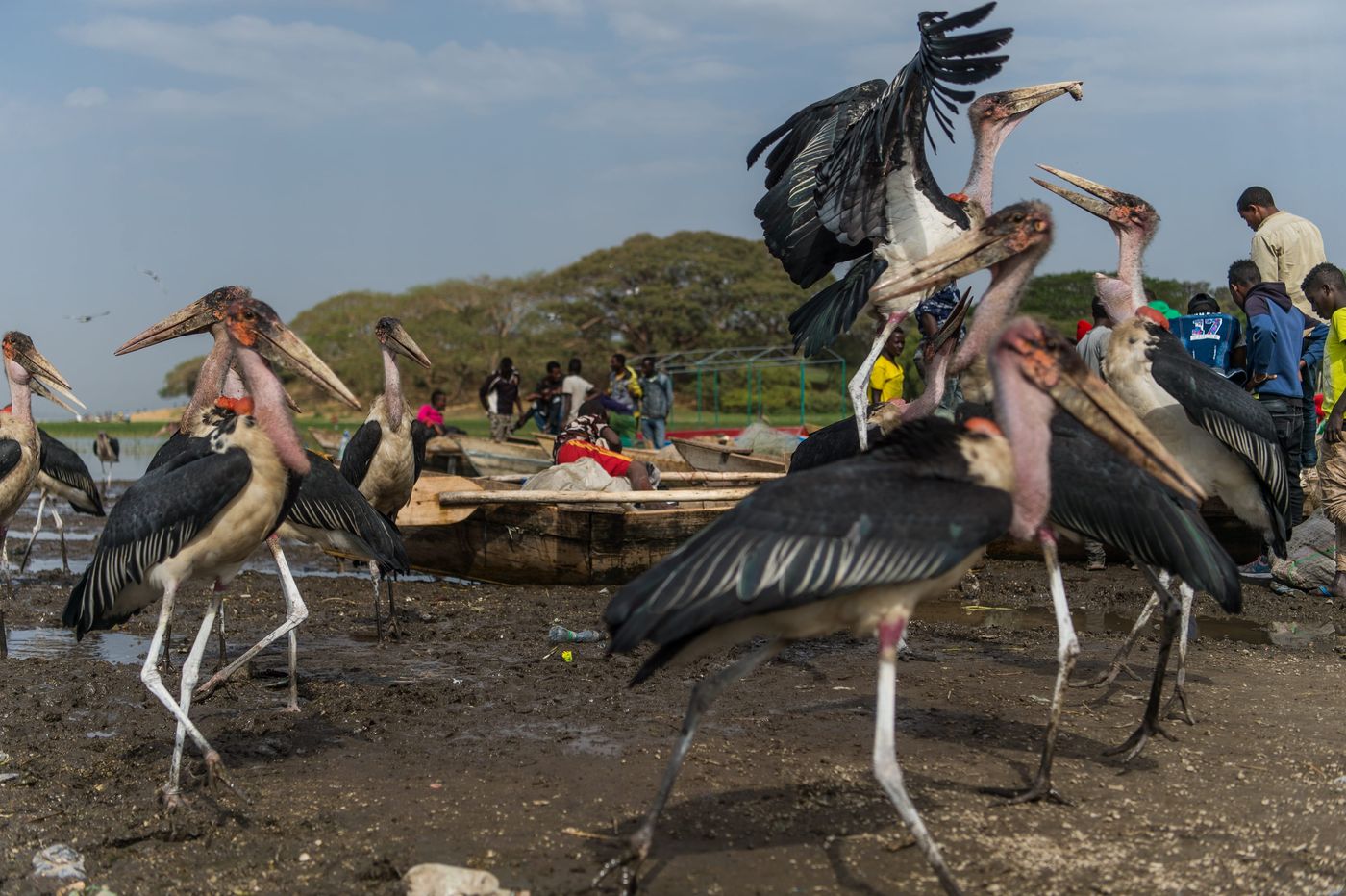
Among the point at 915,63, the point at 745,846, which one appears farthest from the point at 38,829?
the point at 915,63

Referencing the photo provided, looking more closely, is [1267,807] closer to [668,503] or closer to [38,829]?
→ [38,829]

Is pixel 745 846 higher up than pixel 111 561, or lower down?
lower down

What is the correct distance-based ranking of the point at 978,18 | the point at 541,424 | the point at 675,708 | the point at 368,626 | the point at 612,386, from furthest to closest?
1. the point at 541,424
2. the point at 612,386
3. the point at 368,626
4. the point at 978,18
5. the point at 675,708

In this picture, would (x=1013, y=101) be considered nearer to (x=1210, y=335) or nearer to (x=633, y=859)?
(x=1210, y=335)

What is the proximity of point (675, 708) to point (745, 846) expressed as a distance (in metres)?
1.78

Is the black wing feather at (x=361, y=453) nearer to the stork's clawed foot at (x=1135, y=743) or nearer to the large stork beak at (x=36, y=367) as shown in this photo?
the large stork beak at (x=36, y=367)

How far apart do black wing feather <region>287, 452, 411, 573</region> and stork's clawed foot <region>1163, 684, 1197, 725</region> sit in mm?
3776

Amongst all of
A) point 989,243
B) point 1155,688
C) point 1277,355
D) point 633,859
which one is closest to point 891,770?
point 633,859

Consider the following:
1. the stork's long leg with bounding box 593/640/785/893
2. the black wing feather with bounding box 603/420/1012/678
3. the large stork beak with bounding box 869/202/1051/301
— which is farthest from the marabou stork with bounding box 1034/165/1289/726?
the stork's long leg with bounding box 593/640/785/893

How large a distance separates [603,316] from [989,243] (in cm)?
3746

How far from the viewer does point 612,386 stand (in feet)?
61.0

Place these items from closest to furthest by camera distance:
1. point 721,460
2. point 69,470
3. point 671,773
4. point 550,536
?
point 671,773, point 550,536, point 69,470, point 721,460

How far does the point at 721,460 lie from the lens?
1355 cm

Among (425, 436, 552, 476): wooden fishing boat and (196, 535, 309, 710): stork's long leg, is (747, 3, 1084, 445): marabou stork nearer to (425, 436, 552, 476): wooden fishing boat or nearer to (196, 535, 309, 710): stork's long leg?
(196, 535, 309, 710): stork's long leg
